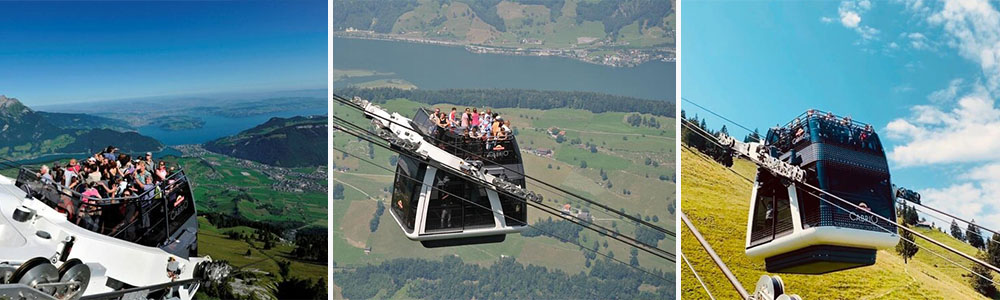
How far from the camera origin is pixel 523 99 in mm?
8586

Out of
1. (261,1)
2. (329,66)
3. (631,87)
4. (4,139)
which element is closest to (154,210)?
(329,66)

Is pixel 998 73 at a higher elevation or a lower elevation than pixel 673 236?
higher

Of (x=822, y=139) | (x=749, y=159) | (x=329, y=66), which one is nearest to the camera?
(x=822, y=139)

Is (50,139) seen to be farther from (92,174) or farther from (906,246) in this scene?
(906,246)

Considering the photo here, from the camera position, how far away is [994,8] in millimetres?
5473

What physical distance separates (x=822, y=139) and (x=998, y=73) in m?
1.24

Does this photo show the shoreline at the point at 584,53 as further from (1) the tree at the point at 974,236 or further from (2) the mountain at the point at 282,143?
(1) the tree at the point at 974,236

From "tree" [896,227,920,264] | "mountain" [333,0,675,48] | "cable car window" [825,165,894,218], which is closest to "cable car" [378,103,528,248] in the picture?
"mountain" [333,0,675,48]

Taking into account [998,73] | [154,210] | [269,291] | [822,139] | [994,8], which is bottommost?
[269,291]

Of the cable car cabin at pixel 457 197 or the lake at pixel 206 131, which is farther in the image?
the lake at pixel 206 131

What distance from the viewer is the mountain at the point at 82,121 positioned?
891 centimetres

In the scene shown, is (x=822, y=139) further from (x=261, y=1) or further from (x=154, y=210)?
(x=261, y=1)

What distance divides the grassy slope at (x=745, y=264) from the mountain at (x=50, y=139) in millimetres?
5756

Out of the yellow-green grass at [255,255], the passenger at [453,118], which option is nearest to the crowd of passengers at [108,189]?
the yellow-green grass at [255,255]
